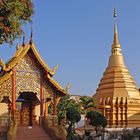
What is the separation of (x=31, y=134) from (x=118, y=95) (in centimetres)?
2275

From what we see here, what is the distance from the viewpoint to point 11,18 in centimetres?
1350

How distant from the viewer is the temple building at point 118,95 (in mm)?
37812

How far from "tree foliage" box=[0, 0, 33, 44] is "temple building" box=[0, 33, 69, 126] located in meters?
3.82

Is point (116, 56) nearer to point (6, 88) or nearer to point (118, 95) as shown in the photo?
point (118, 95)

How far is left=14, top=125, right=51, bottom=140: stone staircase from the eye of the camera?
16.8 m

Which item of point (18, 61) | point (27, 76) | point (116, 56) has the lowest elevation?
point (27, 76)

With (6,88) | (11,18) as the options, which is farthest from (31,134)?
(11,18)

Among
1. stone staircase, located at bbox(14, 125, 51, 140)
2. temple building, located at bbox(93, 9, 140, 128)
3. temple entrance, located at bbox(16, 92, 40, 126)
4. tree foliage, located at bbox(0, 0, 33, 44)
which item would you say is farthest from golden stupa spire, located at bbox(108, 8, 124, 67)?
tree foliage, located at bbox(0, 0, 33, 44)

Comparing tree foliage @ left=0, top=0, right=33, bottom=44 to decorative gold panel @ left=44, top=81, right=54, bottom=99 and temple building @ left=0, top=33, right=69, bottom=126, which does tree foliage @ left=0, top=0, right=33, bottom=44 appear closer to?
temple building @ left=0, top=33, right=69, bottom=126

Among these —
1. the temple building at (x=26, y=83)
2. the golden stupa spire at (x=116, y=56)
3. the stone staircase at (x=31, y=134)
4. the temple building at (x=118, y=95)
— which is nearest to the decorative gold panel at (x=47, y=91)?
the temple building at (x=26, y=83)

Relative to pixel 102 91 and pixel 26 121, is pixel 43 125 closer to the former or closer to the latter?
pixel 26 121

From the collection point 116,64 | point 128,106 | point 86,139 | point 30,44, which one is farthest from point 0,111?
point 116,64

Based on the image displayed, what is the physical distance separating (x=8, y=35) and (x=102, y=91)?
2816 cm

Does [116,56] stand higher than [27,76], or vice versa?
[116,56]
